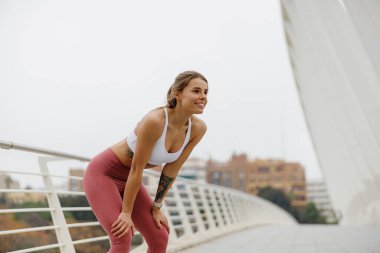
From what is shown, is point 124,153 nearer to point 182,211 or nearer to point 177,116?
point 177,116

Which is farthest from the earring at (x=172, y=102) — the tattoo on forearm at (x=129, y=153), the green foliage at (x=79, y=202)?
the green foliage at (x=79, y=202)

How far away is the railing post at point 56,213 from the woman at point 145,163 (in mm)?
1444

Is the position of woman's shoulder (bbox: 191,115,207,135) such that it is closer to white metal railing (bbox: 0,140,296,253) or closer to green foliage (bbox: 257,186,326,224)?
white metal railing (bbox: 0,140,296,253)

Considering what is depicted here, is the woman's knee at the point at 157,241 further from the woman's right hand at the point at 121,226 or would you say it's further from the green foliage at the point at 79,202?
the green foliage at the point at 79,202

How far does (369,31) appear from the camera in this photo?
6.95 meters

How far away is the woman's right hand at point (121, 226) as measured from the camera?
229 cm

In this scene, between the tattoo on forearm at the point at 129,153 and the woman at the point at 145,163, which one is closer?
the woman at the point at 145,163

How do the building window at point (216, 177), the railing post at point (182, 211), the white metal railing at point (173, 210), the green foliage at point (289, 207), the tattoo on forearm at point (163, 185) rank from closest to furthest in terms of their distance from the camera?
1. the tattoo on forearm at point (163, 185)
2. the white metal railing at point (173, 210)
3. the railing post at point (182, 211)
4. the green foliage at point (289, 207)
5. the building window at point (216, 177)

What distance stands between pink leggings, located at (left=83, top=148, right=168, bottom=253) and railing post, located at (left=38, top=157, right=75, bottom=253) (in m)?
1.44

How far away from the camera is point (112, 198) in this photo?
242cm

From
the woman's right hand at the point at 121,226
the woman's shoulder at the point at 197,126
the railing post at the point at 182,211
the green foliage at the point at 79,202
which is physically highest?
the woman's shoulder at the point at 197,126

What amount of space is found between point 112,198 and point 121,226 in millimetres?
183

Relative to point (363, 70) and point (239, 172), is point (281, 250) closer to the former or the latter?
point (363, 70)

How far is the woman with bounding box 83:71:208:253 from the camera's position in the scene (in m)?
2.32
